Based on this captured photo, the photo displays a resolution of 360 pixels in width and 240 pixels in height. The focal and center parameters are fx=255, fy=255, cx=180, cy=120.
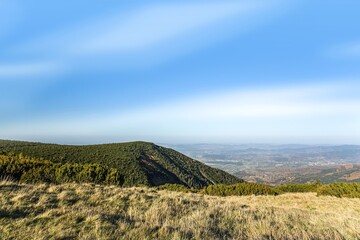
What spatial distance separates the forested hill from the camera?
4284 centimetres

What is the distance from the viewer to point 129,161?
49500mm

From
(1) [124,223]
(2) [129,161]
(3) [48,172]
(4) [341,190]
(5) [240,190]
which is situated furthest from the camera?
(2) [129,161]

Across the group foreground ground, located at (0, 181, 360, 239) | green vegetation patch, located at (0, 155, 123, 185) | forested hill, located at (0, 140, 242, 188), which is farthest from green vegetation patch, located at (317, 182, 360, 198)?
forested hill, located at (0, 140, 242, 188)

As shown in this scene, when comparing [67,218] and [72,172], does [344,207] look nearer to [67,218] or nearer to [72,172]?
[67,218]

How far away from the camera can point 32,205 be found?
7.92 m

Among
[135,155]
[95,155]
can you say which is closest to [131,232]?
[95,155]

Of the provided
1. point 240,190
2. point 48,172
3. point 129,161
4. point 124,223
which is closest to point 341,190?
point 240,190

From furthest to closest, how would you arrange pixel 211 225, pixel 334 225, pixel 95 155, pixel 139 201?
pixel 95 155
pixel 139 201
pixel 334 225
pixel 211 225

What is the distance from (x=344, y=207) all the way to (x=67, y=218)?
14635 millimetres

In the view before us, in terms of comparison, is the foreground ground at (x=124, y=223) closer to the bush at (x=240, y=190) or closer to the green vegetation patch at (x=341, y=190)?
the green vegetation patch at (x=341, y=190)

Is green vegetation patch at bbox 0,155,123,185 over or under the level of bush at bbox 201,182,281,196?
over

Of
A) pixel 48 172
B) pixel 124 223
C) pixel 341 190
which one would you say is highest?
pixel 124 223

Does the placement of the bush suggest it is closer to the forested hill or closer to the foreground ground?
the forested hill

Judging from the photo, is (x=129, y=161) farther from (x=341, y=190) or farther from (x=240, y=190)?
(x=341, y=190)
